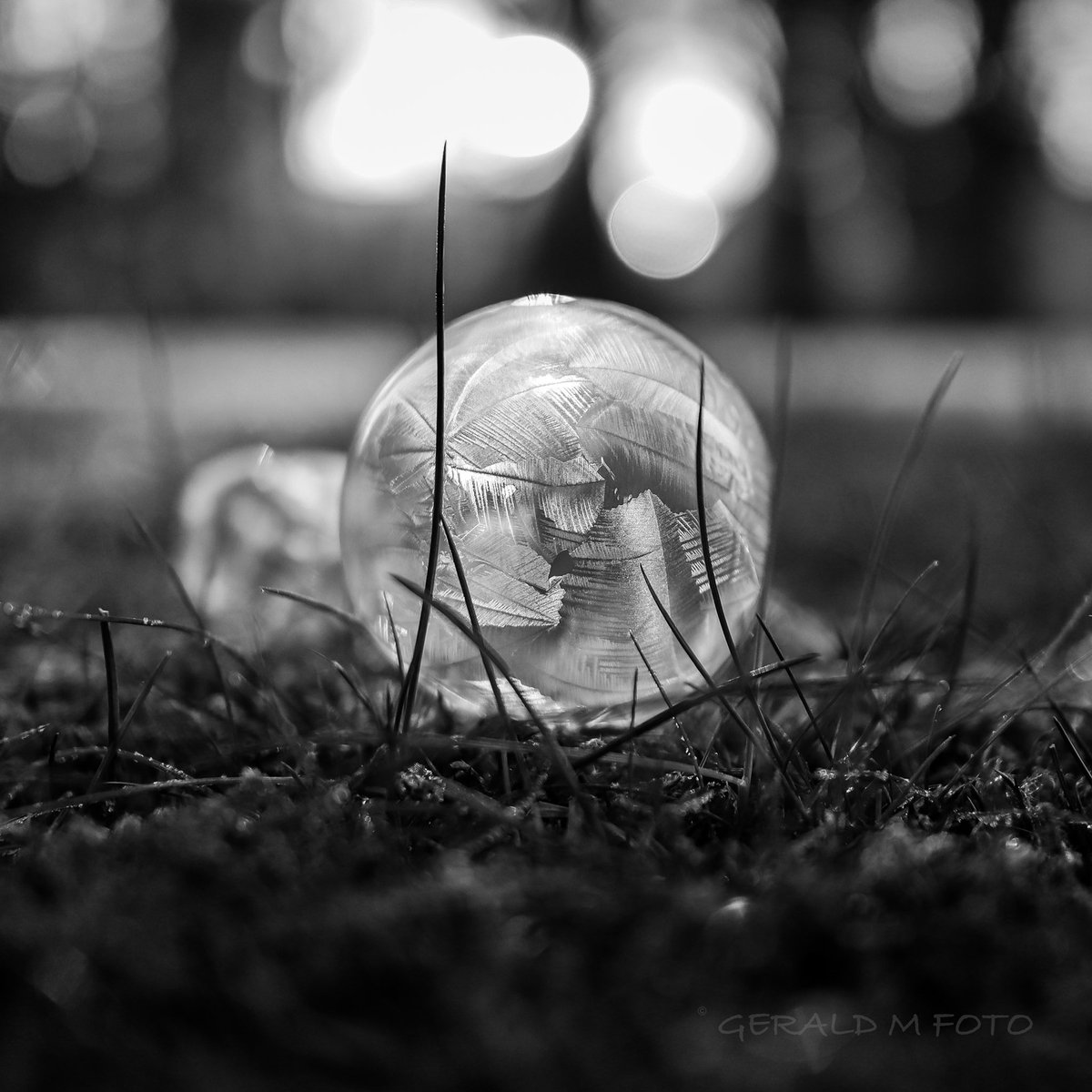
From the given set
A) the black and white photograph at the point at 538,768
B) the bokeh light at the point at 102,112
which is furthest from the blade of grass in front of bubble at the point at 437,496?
the bokeh light at the point at 102,112

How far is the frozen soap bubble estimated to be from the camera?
1.43m

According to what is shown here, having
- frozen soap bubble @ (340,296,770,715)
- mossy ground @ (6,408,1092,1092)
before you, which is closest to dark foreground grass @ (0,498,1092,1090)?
mossy ground @ (6,408,1092,1092)

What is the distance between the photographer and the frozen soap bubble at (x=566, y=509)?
1.43 metres

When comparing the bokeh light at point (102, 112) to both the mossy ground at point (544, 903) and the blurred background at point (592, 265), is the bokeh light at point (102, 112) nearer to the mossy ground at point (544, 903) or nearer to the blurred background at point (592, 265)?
the blurred background at point (592, 265)

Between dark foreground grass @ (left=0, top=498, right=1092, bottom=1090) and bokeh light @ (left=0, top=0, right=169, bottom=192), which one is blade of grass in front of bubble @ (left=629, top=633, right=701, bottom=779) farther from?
bokeh light @ (left=0, top=0, right=169, bottom=192)

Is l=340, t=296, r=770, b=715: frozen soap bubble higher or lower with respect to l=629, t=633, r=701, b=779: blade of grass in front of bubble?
higher

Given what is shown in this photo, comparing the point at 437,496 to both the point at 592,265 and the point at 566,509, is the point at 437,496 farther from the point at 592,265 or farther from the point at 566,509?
the point at 592,265

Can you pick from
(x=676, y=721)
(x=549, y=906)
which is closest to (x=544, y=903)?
(x=549, y=906)

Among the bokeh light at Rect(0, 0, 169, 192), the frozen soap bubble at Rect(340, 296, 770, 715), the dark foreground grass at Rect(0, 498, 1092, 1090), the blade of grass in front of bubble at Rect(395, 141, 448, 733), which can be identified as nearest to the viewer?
the dark foreground grass at Rect(0, 498, 1092, 1090)

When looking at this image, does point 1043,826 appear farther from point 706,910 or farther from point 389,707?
point 389,707

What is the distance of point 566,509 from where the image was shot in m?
1.43

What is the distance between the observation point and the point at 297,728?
63.3 inches

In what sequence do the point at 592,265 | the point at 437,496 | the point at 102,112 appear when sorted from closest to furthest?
1. the point at 437,496
2. the point at 592,265
3. the point at 102,112

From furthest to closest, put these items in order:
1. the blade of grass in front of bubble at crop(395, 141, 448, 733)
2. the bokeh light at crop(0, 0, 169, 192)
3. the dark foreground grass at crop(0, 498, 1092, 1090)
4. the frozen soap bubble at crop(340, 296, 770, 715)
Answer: the bokeh light at crop(0, 0, 169, 192)
the frozen soap bubble at crop(340, 296, 770, 715)
the blade of grass in front of bubble at crop(395, 141, 448, 733)
the dark foreground grass at crop(0, 498, 1092, 1090)
